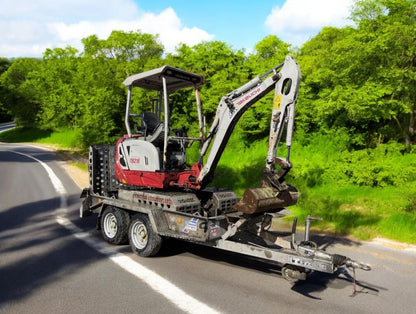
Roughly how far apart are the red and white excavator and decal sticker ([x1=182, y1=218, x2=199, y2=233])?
2 centimetres

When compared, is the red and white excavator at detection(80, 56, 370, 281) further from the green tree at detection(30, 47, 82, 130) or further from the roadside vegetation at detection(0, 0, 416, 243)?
the green tree at detection(30, 47, 82, 130)

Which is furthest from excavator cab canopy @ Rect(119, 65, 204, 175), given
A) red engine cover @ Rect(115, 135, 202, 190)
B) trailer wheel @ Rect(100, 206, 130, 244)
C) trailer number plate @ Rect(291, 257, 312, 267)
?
trailer number plate @ Rect(291, 257, 312, 267)

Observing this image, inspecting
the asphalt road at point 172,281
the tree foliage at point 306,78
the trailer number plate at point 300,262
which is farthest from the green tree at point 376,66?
the trailer number plate at point 300,262

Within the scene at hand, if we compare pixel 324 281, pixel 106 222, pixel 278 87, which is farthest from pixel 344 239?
pixel 106 222

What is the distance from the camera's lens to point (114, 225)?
24.4ft

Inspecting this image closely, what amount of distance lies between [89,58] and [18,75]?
117 feet

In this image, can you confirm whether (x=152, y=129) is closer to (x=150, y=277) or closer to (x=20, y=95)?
(x=150, y=277)

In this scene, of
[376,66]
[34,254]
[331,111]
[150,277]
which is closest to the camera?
[150,277]

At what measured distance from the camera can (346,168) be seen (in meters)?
13.4

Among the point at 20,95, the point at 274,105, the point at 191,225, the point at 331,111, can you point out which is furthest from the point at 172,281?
the point at 20,95

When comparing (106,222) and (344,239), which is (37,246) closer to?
(106,222)

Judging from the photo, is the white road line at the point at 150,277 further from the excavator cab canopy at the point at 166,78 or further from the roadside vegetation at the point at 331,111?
the roadside vegetation at the point at 331,111

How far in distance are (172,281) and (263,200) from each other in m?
1.99

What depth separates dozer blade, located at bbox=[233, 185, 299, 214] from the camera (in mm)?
5387
